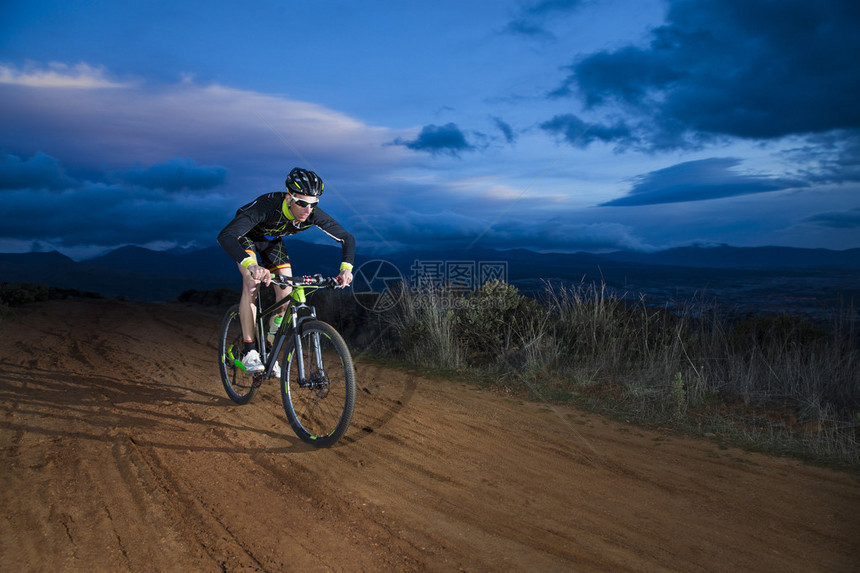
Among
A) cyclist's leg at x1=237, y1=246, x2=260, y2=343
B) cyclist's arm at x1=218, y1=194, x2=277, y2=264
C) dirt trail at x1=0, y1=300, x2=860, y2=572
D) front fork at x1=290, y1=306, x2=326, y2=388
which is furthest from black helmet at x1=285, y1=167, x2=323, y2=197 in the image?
dirt trail at x1=0, y1=300, x2=860, y2=572

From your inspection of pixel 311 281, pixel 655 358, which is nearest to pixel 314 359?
pixel 311 281

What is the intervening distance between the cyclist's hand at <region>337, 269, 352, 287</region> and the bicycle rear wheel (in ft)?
5.17

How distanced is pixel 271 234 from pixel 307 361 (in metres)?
1.54

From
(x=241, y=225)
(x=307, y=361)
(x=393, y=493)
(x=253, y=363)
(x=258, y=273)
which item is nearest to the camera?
(x=393, y=493)

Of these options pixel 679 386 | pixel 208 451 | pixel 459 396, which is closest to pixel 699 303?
pixel 679 386

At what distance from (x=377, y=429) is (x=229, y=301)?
15137 millimetres

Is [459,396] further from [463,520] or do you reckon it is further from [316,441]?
[463,520]

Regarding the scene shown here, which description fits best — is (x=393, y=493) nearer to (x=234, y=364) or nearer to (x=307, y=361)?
(x=307, y=361)

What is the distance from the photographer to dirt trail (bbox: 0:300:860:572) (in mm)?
2955

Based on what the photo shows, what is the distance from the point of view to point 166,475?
391 cm

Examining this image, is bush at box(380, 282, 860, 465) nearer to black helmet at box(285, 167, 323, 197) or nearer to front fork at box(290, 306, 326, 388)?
front fork at box(290, 306, 326, 388)

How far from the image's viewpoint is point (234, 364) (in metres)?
5.88

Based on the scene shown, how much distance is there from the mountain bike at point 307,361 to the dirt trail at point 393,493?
23cm

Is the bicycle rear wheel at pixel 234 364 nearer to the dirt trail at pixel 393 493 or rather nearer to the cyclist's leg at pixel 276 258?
the dirt trail at pixel 393 493
